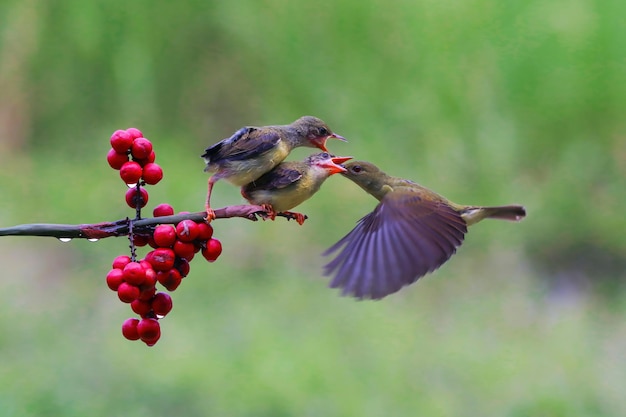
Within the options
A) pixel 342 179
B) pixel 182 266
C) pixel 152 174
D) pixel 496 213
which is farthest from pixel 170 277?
pixel 342 179

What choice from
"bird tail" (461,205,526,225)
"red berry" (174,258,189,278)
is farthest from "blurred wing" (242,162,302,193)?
"bird tail" (461,205,526,225)

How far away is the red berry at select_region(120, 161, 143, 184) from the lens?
1.03m

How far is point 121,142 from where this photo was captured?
105 centimetres

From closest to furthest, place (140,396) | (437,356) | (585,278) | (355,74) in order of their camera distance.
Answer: (140,396) → (437,356) → (585,278) → (355,74)

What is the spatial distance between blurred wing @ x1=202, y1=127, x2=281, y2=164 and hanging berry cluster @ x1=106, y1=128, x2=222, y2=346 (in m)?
0.15

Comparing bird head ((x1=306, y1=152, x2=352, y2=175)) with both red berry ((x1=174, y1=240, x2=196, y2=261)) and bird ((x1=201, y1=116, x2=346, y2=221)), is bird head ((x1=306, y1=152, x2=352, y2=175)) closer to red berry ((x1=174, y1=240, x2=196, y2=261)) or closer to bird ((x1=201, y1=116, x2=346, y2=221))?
bird ((x1=201, y1=116, x2=346, y2=221))

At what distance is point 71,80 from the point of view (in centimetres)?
351

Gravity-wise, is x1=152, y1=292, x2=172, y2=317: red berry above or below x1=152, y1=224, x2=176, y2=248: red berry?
below

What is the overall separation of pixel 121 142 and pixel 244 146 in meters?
0.20

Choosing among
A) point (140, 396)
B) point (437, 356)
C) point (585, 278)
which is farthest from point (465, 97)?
point (140, 396)

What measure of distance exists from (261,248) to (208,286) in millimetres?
287

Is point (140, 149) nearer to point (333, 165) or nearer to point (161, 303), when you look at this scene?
point (161, 303)

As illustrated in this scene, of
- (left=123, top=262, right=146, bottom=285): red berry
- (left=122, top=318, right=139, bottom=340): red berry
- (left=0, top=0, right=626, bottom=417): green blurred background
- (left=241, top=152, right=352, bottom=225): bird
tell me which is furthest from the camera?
(left=0, top=0, right=626, bottom=417): green blurred background

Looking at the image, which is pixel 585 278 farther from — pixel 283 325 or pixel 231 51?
pixel 231 51
